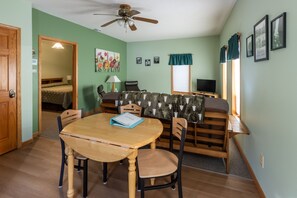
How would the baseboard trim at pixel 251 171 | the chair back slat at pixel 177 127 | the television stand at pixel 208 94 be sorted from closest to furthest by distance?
the chair back slat at pixel 177 127, the baseboard trim at pixel 251 171, the television stand at pixel 208 94

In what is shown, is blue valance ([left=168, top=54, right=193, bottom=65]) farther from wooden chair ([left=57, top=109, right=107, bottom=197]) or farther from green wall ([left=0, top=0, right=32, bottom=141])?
wooden chair ([left=57, top=109, right=107, bottom=197])

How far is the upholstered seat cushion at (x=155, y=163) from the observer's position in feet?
5.09

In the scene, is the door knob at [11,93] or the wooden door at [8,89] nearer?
the wooden door at [8,89]

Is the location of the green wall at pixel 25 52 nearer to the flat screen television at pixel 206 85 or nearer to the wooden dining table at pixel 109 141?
the wooden dining table at pixel 109 141

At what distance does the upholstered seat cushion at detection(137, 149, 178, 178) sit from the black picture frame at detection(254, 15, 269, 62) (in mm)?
1383

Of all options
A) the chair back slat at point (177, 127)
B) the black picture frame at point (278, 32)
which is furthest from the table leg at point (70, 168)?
the black picture frame at point (278, 32)

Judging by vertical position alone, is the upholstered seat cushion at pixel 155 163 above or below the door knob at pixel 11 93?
below

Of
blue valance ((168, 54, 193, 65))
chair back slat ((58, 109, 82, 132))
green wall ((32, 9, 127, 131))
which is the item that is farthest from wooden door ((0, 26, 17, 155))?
blue valance ((168, 54, 193, 65))

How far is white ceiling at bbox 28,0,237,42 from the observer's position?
3312 mm

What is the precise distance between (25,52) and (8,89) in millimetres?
702

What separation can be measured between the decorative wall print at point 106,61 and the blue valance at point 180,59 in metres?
1.96

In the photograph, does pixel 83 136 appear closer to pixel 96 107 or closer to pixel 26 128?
pixel 26 128

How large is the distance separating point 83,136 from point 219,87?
212 inches

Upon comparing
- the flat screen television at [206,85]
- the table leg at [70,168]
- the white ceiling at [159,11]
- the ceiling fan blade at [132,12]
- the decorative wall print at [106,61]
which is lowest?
the table leg at [70,168]
